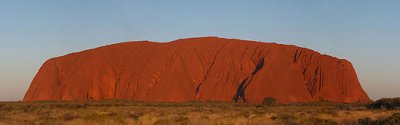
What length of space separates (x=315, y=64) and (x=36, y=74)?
5504 cm

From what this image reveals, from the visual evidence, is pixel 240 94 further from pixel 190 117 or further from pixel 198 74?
pixel 190 117

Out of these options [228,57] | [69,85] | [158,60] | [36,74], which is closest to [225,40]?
[228,57]

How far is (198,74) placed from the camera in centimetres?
10038

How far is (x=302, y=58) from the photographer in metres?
98.7

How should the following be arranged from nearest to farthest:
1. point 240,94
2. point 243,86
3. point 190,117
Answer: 1. point 190,117
2. point 240,94
3. point 243,86

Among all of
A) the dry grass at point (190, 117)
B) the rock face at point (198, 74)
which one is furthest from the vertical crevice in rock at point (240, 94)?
the dry grass at point (190, 117)

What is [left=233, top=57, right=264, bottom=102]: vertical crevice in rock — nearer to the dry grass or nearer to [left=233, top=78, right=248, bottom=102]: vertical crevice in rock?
[left=233, top=78, right=248, bottom=102]: vertical crevice in rock

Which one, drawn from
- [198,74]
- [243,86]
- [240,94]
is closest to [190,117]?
[240,94]

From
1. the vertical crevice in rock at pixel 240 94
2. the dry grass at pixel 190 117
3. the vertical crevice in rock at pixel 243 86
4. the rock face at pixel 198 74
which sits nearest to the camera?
the dry grass at pixel 190 117

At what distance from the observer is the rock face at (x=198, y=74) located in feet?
305

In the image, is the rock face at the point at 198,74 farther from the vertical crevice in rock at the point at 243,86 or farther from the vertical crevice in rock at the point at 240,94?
the vertical crevice in rock at the point at 240,94

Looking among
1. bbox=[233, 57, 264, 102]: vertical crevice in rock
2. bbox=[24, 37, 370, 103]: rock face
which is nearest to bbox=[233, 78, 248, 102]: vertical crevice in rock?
bbox=[233, 57, 264, 102]: vertical crevice in rock

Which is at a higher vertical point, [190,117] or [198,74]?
[198,74]

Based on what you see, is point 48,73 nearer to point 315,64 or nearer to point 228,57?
point 228,57
